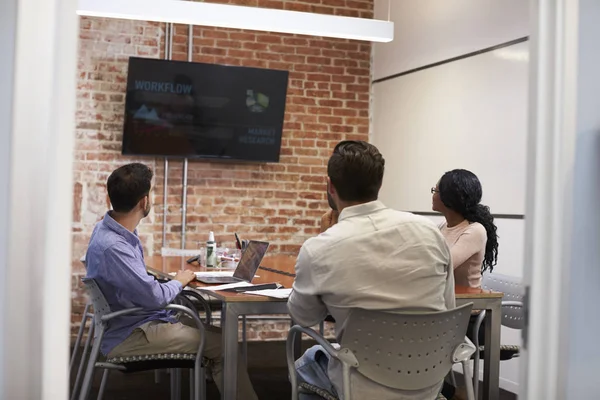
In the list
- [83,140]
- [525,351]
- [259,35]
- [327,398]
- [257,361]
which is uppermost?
[259,35]

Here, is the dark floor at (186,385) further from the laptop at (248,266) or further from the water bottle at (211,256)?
the laptop at (248,266)

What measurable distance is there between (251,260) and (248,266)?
39 millimetres

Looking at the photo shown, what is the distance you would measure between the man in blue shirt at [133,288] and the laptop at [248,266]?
0.21 metres

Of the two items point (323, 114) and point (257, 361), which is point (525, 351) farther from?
point (323, 114)

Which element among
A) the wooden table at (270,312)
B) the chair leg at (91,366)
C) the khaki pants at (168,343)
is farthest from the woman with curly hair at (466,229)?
the chair leg at (91,366)

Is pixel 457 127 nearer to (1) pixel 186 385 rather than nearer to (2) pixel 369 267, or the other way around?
(1) pixel 186 385

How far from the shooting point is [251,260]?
389cm
